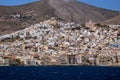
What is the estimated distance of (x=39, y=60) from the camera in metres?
198

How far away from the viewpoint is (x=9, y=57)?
191125mm

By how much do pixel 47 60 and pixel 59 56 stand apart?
17.6 feet

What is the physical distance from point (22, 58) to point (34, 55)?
519cm

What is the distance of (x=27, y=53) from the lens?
19875cm

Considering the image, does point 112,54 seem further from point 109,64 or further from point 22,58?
point 22,58
